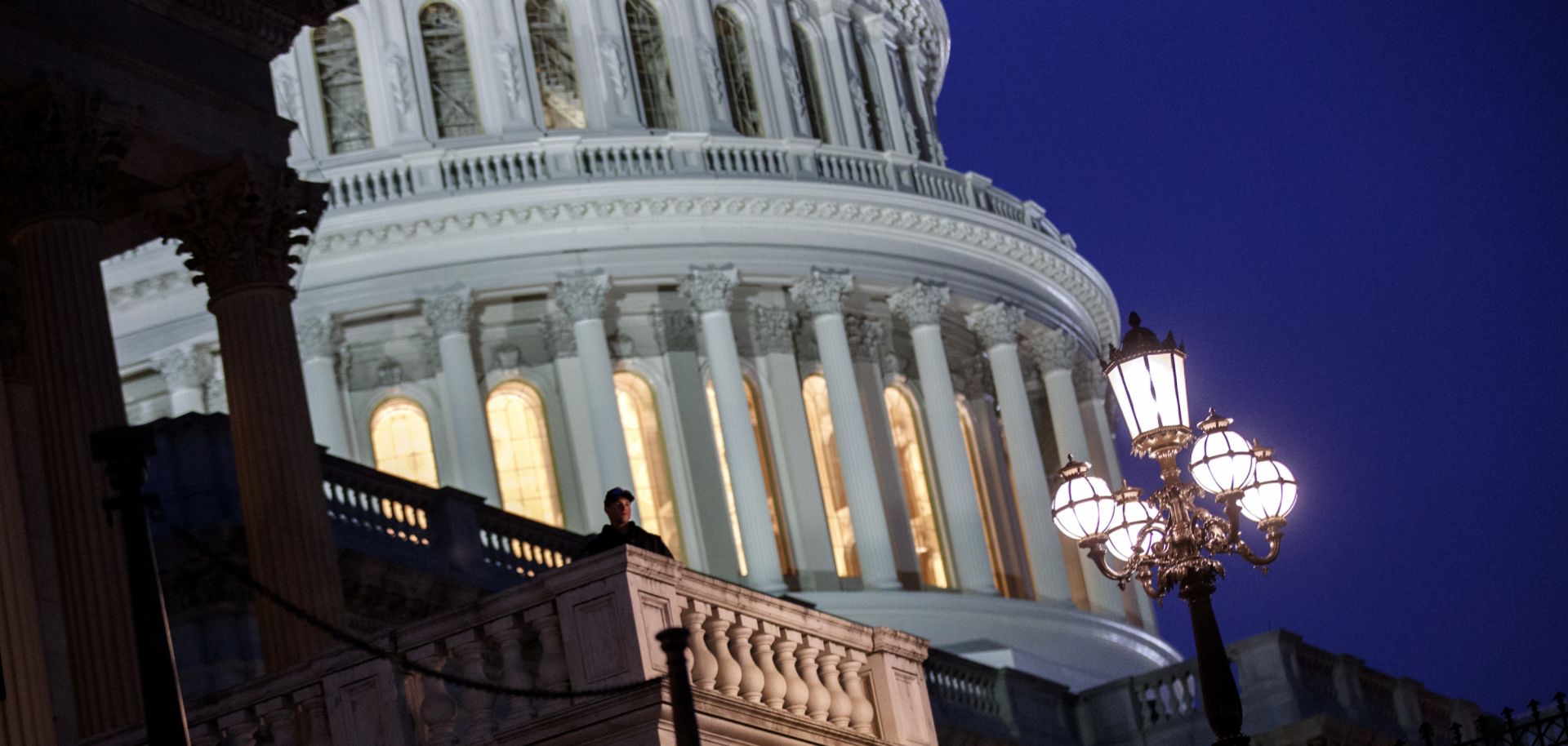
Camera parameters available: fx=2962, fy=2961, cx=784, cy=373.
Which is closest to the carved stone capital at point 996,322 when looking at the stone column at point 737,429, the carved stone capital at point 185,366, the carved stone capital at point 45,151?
the stone column at point 737,429

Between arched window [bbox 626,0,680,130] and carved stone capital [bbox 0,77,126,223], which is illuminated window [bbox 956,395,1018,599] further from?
carved stone capital [bbox 0,77,126,223]

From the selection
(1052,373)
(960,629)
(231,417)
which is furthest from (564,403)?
(231,417)

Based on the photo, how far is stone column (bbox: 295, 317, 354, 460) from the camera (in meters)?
52.9

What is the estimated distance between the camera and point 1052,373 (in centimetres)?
6384

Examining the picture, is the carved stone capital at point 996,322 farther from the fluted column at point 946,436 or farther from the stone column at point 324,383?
the stone column at point 324,383

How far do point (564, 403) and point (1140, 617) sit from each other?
14.6m

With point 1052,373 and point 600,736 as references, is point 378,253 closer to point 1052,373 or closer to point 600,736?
point 1052,373

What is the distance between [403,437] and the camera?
5578 centimetres

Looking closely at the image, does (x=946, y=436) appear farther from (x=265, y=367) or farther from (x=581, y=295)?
(x=265, y=367)

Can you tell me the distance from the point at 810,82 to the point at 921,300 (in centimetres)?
655

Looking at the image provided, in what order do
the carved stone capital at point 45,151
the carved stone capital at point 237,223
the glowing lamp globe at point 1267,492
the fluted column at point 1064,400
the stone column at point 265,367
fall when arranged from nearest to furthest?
the glowing lamp globe at point 1267,492 → the carved stone capital at point 45,151 → the stone column at point 265,367 → the carved stone capital at point 237,223 → the fluted column at point 1064,400

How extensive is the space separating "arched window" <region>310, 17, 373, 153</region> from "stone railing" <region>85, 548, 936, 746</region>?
40.8 meters

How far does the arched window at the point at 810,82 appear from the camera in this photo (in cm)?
6234

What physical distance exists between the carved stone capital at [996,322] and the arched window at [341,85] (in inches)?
523
